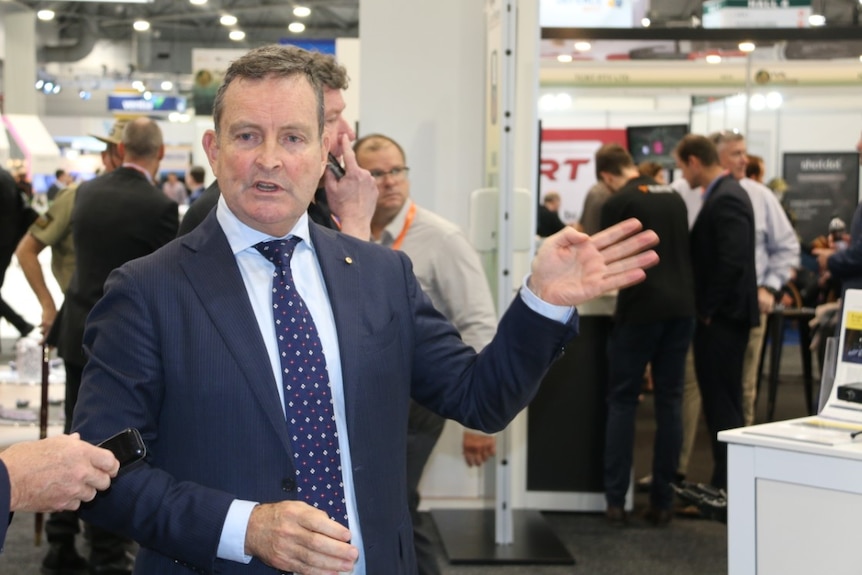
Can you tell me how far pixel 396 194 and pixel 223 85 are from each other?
183 centimetres

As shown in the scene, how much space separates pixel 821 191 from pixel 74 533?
8240 mm

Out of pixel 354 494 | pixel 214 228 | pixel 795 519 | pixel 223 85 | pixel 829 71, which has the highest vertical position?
pixel 829 71

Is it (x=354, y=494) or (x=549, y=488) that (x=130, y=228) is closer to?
(x=549, y=488)

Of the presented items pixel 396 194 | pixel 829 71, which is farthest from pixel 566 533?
pixel 829 71

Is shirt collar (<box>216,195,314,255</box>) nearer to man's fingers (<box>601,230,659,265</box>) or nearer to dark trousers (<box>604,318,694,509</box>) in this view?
man's fingers (<box>601,230,659,265</box>)

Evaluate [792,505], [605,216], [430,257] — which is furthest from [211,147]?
[605,216]

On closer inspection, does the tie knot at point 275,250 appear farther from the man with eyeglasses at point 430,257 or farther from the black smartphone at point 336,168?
the man with eyeglasses at point 430,257

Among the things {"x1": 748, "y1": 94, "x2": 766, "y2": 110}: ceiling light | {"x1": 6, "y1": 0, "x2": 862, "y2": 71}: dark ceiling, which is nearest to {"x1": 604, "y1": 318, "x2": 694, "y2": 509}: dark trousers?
{"x1": 748, "y1": 94, "x2": 766, "y2": 110}: ceiling light

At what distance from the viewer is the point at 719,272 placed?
5.35 metres

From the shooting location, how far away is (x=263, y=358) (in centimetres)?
173

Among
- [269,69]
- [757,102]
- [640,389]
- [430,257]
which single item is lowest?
[640,389]

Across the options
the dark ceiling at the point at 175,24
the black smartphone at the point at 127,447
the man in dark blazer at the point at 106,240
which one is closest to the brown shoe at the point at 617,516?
the man in dark blazer at the point at 106,240

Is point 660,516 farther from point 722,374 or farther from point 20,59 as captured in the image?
point 20,59

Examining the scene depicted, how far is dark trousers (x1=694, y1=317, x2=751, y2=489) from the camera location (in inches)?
210
